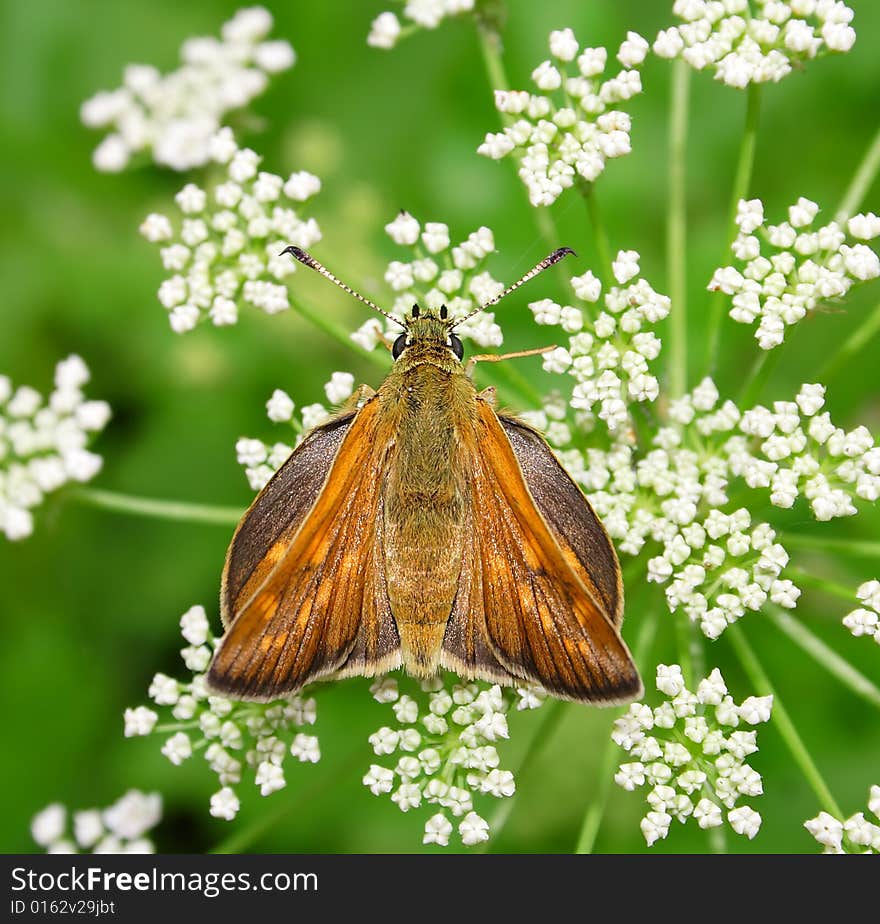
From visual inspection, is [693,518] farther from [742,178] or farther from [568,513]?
[742,178]

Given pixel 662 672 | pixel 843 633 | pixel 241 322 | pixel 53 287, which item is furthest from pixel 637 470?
pixel 53 287

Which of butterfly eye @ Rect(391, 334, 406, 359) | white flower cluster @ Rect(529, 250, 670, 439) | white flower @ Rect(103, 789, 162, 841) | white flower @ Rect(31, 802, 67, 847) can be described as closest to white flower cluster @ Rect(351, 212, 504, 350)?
butterfly eye @ Rect(391, 334, 406, 359)

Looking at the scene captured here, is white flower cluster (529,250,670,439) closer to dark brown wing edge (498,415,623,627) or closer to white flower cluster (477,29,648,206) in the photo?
dark brown wing edge (498,415,623,627)

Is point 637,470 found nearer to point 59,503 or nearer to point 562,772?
point 562,772

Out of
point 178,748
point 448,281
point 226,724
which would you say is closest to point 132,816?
point 178,748

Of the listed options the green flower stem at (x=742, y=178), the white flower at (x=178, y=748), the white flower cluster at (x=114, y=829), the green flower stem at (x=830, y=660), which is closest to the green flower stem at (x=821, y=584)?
the green flower stem at (x=830, y=660)

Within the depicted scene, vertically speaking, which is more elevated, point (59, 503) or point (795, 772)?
point (59, 503)

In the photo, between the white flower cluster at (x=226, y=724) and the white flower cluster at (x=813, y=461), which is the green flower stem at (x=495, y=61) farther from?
the white flower cluster at (x=226, y=724)
